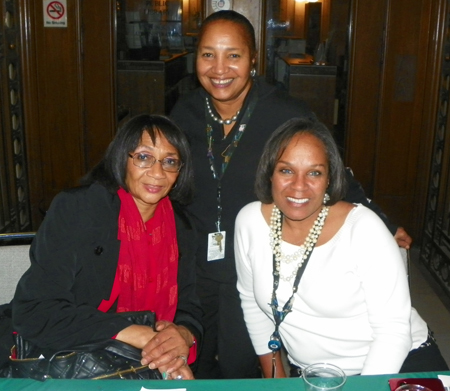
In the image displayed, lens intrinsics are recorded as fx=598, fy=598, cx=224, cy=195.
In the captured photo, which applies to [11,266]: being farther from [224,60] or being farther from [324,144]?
[324,144]

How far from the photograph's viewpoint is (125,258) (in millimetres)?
2025

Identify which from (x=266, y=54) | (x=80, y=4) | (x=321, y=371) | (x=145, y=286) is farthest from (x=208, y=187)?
(x=80, y=4)

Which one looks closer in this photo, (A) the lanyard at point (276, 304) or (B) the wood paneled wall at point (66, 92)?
(A) the lanyard at point (276, 304)

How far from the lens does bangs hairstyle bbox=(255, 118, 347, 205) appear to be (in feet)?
6.56

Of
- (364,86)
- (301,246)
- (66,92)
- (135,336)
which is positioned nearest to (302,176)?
(301,246)

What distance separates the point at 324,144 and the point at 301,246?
0.35 metres

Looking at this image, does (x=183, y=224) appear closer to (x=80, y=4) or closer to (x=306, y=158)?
(x=306, y=158)

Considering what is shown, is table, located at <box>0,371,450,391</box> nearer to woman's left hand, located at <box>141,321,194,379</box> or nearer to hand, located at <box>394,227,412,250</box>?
woman's left hand, located at <box>141,321,194,379</box>

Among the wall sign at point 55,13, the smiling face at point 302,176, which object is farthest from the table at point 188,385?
the wall sign at point 55,13

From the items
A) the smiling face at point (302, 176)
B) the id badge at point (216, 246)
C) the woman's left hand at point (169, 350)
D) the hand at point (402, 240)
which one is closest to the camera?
the woman's left hand at point (169, 350)

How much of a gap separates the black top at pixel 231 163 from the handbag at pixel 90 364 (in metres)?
0.69

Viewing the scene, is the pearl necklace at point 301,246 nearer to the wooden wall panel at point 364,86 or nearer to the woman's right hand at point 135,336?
the woman's right hand at point 135,336

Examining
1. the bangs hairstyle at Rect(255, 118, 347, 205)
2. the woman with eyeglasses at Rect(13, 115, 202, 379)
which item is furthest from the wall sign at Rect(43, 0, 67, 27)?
the bangs hairstyle at Rect(255, 118, 347, 205)

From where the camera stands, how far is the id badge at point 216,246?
232 cm
